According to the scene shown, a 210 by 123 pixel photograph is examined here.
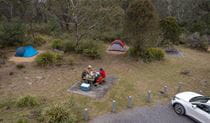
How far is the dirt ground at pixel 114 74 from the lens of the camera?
9.33 metres

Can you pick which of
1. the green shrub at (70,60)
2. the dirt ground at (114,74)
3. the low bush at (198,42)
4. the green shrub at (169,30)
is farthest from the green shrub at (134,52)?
the low bush at (198,42)

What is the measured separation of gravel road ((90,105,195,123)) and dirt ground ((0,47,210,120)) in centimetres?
46

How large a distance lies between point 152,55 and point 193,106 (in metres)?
7.64

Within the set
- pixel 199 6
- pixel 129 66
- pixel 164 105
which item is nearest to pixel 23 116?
pixel 164 105

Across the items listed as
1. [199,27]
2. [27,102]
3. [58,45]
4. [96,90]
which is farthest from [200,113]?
[199,27]

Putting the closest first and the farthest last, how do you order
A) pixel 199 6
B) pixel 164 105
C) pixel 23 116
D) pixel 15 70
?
pixel 23 116 → pixel 164 105 → pixel 15 70 → pixel 199 6

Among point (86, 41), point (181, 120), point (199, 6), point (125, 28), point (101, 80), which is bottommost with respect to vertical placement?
point (181, 120)

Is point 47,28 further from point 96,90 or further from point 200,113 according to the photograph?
point 200,113

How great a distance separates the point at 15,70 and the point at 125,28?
27.9ft

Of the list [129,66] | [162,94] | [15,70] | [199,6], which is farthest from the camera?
[199,6]

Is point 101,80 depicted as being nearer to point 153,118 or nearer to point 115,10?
point 153,118

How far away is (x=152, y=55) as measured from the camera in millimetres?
15008

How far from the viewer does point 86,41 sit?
15750 millimetres

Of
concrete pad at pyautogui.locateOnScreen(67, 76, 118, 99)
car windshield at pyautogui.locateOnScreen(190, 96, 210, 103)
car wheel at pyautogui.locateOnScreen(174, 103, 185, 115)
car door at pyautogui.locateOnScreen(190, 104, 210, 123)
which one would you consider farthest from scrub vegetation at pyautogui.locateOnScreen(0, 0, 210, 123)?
car door at pyautogui.locateOnScreen(190, 104, 210, 123)
